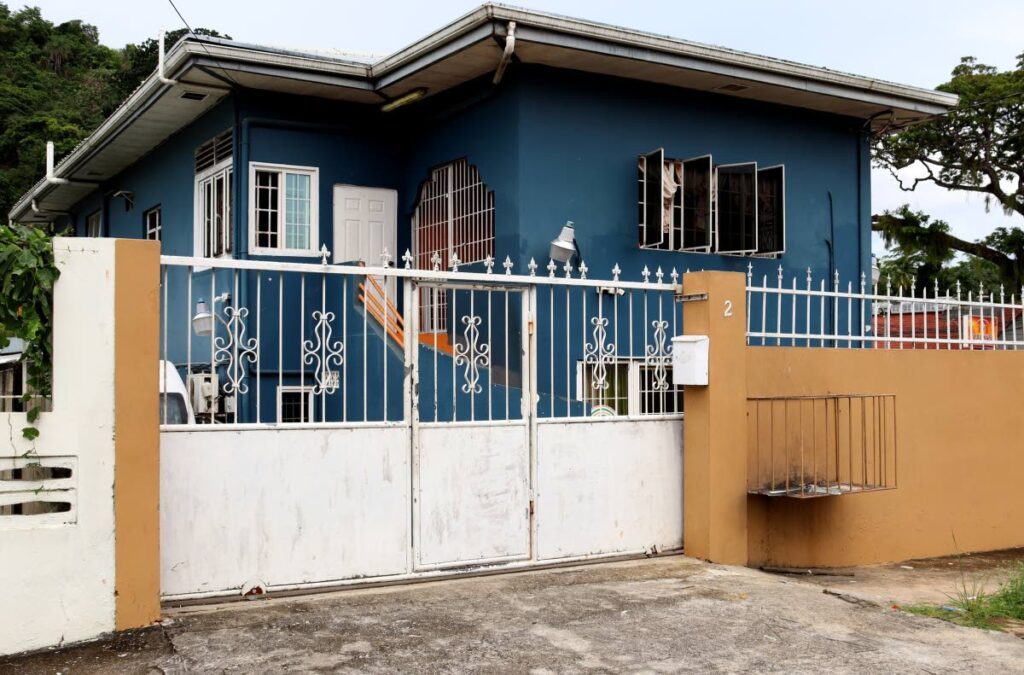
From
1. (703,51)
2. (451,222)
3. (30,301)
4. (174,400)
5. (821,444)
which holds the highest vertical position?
(703,51)

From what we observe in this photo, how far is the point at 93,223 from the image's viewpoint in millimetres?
19219

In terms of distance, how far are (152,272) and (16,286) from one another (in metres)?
0.70

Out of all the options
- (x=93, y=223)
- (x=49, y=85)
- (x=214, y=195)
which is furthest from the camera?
(x=49, y=85)

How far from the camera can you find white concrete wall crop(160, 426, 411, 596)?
19.2 feet

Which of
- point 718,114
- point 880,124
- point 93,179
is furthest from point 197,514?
point 93,179

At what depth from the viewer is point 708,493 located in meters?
7.54

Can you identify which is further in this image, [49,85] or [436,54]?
[49,85]

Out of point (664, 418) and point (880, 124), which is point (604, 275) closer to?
point (664, 418)

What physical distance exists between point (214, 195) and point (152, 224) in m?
3.41

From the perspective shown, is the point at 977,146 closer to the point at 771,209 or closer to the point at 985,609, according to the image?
the point at 771,209

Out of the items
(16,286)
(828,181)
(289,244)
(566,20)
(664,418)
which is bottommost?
(664,418)

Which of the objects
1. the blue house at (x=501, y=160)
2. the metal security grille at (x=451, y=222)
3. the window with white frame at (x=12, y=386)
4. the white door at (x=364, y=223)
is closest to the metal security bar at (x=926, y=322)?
the blue house at (x=501, y=160)

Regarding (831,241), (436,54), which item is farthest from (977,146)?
(436,54)

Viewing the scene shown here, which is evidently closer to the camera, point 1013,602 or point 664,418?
point 1013,602
